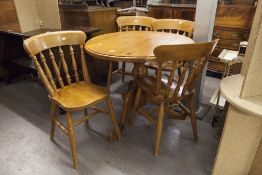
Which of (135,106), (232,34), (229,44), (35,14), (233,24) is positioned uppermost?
(35,14)

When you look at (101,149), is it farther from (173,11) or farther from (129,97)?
(173,11)

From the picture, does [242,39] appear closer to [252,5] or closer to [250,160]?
[252,5]

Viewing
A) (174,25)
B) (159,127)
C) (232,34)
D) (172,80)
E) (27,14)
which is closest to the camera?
(172,80)

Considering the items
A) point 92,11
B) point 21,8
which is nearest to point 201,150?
point 92,11

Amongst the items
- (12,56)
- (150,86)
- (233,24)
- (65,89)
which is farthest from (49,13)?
(233,24)

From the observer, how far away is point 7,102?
261 centimetres

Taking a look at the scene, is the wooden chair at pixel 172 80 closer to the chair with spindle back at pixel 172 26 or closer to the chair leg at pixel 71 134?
the chair with spindle back at pixel 172 26

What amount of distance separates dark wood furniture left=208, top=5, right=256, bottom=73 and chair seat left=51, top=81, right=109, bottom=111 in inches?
79.5

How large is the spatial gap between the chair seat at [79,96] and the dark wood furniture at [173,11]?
6.44 ft

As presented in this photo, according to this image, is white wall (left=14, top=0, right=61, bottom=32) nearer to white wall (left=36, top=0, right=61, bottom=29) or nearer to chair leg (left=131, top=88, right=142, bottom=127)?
white wall (left=36, top=0, right=61, bottom=29)

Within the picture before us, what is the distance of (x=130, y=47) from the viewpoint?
1689 millimetres

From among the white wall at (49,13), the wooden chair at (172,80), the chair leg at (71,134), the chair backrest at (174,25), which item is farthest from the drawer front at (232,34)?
the chair leg at (71,134)

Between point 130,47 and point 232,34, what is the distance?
6.00ft

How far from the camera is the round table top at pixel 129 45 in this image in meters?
1.48
